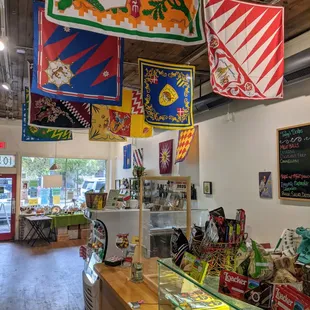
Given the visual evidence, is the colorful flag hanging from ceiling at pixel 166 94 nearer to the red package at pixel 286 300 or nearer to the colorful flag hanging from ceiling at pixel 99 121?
the colorful flag hanging from ceiling at pixel 99 121

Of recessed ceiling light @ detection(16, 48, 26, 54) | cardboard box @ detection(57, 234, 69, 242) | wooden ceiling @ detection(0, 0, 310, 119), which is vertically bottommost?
cardboard box @ detection(57, 234, 69, 242)

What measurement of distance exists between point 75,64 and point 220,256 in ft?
7.50

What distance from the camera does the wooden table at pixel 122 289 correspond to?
2017 mm

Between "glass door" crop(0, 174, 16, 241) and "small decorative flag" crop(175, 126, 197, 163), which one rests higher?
"small decorative flag" crop(175, 126, 197, 163)

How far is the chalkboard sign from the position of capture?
3.83m

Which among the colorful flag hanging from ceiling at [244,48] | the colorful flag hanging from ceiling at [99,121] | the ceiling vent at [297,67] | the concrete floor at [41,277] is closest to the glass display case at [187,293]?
the colorful flag hanging from ceiling at [244,48]

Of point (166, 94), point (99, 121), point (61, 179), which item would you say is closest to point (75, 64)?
point (166, 94)

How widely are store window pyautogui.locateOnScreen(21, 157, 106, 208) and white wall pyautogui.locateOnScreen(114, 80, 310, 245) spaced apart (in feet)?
18.3

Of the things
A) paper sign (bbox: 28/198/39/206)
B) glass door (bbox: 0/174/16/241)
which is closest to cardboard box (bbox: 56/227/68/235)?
paper sign (bbox: 28/198/39/206)

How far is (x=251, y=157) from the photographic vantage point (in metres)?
4.79

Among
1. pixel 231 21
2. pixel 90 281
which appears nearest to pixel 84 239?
pixel 90 281

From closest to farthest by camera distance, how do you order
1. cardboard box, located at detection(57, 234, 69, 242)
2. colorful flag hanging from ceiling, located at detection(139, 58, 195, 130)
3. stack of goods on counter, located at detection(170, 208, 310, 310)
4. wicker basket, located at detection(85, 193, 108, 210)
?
1. stack of goods on counter, located at detection(170, 208, 310, 310)
2. colorful flag hanging from ceiling, located at detection(139, 58, 195, 130)
3. wicker basket, located at detection(85, 193, 108, 210)
4. cardboard box, located at detection(57, 234, 69, 242)

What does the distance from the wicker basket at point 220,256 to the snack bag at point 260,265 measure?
0.63 ft

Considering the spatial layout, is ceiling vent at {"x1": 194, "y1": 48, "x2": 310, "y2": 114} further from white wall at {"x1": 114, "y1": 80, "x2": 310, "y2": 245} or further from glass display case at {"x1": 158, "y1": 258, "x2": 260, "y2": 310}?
→ glass display case at {"x1": 158, "y1": 258, "x2": 260, "y2": 310}
